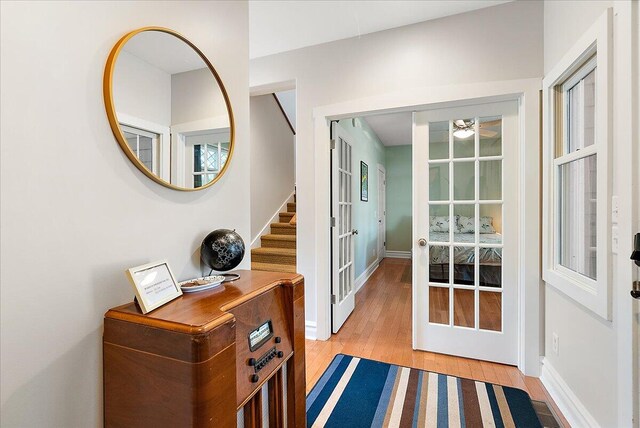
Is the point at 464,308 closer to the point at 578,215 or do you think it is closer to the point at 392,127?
the point at 578,215

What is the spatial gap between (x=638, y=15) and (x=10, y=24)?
6.71 ft

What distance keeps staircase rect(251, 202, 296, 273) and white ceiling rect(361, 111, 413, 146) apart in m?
1.96

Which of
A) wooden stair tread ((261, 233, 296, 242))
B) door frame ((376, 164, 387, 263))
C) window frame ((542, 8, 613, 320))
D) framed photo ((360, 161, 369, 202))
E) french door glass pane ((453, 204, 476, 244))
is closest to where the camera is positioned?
window frame ((542, 8, 613, 320))

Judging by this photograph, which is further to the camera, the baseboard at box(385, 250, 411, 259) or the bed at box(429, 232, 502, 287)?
the baseboard at box(385, 250, 411, 259)

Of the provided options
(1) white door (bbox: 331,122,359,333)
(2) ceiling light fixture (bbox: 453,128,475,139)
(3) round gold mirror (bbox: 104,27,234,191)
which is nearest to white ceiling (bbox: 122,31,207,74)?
(3) round gold mirror (bbox: 104,27,234,191)

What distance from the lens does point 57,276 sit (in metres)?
0.76

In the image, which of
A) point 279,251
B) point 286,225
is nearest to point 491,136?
point 279,251

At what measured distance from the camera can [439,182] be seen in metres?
2.22

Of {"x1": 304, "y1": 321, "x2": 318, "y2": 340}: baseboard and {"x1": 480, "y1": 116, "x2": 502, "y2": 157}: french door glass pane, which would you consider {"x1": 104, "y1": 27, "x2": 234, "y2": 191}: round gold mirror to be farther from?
{"x1": 480, "y1": 116, "x2": 502, "y2": 157}: french door glass pane

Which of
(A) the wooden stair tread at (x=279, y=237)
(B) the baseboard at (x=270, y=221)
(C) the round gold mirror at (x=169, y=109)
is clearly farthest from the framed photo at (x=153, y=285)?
(B) the baseboard at (x=270, y=221)

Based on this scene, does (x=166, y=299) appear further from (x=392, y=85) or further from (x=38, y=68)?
(x=392, y=85)

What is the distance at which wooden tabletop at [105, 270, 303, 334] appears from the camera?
73cm

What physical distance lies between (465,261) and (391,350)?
0.94m

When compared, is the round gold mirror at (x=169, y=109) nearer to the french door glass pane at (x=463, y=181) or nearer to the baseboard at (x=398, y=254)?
the french door glass pane at (x=463, y=181)
